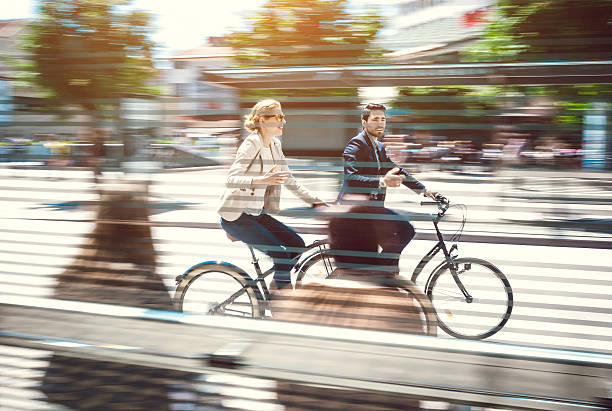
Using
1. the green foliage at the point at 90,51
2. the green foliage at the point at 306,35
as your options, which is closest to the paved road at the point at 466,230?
the green foliage at the point at 90,51

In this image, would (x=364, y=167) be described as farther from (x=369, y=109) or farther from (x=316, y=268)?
(x=316, y=268)

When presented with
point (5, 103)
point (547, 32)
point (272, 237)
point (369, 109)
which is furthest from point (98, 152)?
point (547, 32)

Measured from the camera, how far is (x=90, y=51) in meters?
2.33

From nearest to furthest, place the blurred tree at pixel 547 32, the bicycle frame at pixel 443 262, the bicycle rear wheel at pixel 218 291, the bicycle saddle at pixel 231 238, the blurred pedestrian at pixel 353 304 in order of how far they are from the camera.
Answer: the blurred tree at pixel 547 32, the blurred pedestrian at pixel 353 304, the bicycle rear wheel at pixel 218 291, the bicycle saddle at pixel 231 238, the bicycle frame at pixel 443 262

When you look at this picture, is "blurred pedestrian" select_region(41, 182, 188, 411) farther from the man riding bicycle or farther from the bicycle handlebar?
the bicycle handlebar

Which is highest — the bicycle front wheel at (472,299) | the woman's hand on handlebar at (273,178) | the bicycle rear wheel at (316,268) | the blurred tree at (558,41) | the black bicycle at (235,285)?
the blurred tree at (558,41)

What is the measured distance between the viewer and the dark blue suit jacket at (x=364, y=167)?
87.4 inches

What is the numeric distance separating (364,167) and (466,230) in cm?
56

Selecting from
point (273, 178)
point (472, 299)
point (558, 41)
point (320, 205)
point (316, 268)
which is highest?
point (558, 41)

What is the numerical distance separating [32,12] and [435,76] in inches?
64.5

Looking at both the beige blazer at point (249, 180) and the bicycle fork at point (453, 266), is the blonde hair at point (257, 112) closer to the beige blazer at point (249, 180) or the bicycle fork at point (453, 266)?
the beige blazer at point (249, 180)

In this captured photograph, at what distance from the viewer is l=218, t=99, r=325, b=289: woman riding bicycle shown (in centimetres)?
226

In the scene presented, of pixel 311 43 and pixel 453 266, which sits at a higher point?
pixel 311 43

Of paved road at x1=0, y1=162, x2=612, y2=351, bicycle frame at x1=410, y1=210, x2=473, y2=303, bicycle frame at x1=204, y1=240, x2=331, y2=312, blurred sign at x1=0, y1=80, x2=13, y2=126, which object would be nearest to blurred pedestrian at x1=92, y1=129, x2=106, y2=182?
paved road at x1=0, y1=162, x2=612, y2=351
